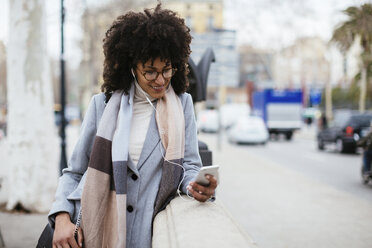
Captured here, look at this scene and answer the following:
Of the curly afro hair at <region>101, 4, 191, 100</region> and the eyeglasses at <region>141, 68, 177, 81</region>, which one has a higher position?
the curly afro hair at <region>101, 4, 191, 100</region>

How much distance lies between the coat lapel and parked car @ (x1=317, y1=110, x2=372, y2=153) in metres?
16.7

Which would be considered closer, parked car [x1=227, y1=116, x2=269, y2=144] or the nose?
the nose

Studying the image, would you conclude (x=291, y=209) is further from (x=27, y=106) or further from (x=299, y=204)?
(x=27, y=106)

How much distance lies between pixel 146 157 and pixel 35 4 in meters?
5.20

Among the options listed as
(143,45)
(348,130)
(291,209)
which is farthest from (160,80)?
(348,130)

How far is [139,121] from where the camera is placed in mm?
2178

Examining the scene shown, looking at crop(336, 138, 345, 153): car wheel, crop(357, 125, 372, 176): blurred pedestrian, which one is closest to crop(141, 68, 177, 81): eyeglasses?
crop(357, 125, 372, 176): blurred pedestrian

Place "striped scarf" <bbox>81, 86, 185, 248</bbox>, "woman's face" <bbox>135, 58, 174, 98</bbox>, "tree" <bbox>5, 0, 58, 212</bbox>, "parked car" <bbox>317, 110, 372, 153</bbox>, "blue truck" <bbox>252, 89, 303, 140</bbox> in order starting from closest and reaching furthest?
"striped scarf" <bbox>81, 86, 185, 248</bbox>
"woman's face" <bbox>135, 58, 174, 98</bbox>
"tree" <bbox>5, 0, 58, 212</bbox>
"parked car" <bbox>317, 110, 372, 153</bbox>
"blue truck" <bbox>252, 89, 303, 140</bbox>

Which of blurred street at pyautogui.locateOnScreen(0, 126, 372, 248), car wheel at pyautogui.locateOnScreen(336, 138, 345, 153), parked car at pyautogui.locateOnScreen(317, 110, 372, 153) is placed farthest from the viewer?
car wheel at pyautogui.locateOnScreen(336, 138, 345, 153)

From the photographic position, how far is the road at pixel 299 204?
223 inches

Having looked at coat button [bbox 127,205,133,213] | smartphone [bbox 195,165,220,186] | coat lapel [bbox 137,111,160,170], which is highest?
coat lapel [bbox 137,111,160,170]

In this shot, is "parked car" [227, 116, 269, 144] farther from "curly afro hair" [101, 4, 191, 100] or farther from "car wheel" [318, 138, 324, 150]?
"curly afro hair" [101, 4, 191, 100]

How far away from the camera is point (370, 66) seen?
10.2m

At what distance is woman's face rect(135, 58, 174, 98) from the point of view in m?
2.13
